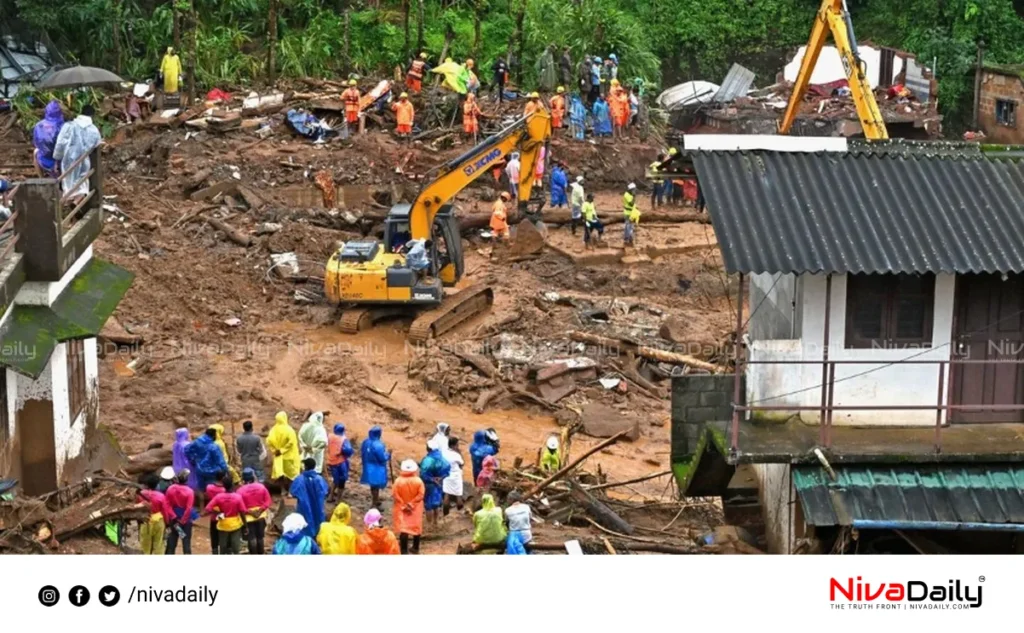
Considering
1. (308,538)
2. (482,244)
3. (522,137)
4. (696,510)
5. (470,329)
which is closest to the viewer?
(308,538)

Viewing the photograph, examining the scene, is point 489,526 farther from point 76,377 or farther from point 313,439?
point 76,377

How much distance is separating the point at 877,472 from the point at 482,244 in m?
19.9

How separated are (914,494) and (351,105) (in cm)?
2561

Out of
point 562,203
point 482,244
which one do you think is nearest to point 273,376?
point 482,244

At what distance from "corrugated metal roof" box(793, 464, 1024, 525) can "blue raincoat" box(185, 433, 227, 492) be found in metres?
7.33

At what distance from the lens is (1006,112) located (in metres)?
51.3

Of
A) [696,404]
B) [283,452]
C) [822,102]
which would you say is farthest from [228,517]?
[822,102]

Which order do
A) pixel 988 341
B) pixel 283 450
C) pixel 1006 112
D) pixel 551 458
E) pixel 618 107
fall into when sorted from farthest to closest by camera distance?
1. pixel 1006 112
2. pixel 618 107
3. pixel 551 458
4. pixel 283 450
5. pixel 988 341

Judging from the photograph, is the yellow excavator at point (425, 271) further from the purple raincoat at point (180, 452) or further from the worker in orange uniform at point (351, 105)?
the purple raincoat at point (180, 452)

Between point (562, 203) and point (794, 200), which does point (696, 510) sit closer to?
point (794, 200)

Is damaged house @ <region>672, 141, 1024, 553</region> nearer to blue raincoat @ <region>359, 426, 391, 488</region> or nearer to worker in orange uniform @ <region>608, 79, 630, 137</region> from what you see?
blue raincoat @ <region>359, 426, 391, 488</region>

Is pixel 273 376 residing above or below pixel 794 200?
below

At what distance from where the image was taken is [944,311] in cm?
1738

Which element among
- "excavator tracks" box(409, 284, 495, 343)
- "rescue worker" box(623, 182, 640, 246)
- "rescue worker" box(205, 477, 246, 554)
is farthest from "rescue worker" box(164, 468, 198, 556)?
"rescue worker" box(623, 182, 640, 246)
